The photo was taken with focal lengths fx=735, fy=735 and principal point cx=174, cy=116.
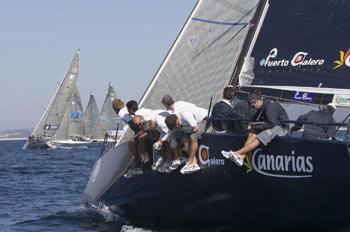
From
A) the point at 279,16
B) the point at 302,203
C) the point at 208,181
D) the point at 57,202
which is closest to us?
the point at 302,203

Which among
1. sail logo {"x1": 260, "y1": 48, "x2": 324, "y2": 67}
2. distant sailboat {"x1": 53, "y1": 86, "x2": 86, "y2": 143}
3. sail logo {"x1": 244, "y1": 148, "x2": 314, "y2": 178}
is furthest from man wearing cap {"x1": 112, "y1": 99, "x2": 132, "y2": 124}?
distant sailboat {"x1": 53, "y1": 86, "x2": 86, "y2": 143}

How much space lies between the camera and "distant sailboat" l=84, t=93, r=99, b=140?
229 feet

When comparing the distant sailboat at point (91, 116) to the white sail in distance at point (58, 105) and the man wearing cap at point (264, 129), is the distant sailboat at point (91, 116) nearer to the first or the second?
the white sail in distance at point (58, 105)

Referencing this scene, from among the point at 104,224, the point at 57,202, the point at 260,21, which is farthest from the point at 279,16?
the point at 57,202

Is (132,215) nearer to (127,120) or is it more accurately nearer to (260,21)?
(127,120)

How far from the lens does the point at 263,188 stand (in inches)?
347

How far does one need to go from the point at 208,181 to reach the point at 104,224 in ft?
9.13

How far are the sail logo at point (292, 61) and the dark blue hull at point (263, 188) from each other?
1802 millimetres

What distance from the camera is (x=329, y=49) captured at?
10.0 m

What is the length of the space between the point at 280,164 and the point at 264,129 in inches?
18.0

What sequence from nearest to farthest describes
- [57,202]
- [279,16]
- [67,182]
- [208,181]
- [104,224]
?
[208,181]
[279,16]
[104,224]
[57,202]
[67,182]

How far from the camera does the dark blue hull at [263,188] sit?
27.1 feet

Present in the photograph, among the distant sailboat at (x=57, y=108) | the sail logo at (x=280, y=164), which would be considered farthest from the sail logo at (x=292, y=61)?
the distant sailboat at (x=57, y=108)

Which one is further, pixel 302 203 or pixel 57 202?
pixel 57 202
